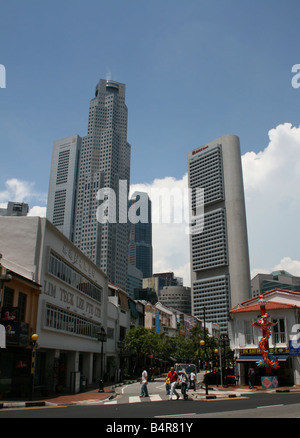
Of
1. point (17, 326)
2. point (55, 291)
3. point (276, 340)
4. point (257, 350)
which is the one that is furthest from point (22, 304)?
point (276, 340)

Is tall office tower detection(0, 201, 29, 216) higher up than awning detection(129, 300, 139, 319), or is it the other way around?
tall office tower detection(0, 201, 29, 216)

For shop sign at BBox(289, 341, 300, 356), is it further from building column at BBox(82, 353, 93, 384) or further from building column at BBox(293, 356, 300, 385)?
building column at BBox(82, 353, 93, 384)

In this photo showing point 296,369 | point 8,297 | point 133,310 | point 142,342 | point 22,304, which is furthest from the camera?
point 133,310

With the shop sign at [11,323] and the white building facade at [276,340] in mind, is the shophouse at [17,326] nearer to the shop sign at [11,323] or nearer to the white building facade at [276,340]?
the shop sign at [11,323]

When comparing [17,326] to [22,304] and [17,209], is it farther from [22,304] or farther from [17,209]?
[17,209]

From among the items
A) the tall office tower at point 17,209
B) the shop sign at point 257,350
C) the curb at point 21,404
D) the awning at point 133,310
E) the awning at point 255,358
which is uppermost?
the tall office tower at point 17,209

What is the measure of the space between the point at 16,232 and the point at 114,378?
26182 mm

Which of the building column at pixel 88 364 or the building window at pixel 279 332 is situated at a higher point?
the building window at pixel 279 332

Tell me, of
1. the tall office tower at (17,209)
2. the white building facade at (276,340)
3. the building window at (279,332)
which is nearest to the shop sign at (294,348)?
the white building facade at (276,340)

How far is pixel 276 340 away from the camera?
119 ft

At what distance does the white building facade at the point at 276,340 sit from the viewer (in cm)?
3478

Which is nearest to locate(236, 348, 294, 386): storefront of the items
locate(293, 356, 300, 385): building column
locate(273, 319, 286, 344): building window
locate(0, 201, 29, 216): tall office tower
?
locate(293, 356, 300, 385): building column

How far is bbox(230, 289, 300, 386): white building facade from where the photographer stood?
34781mm
